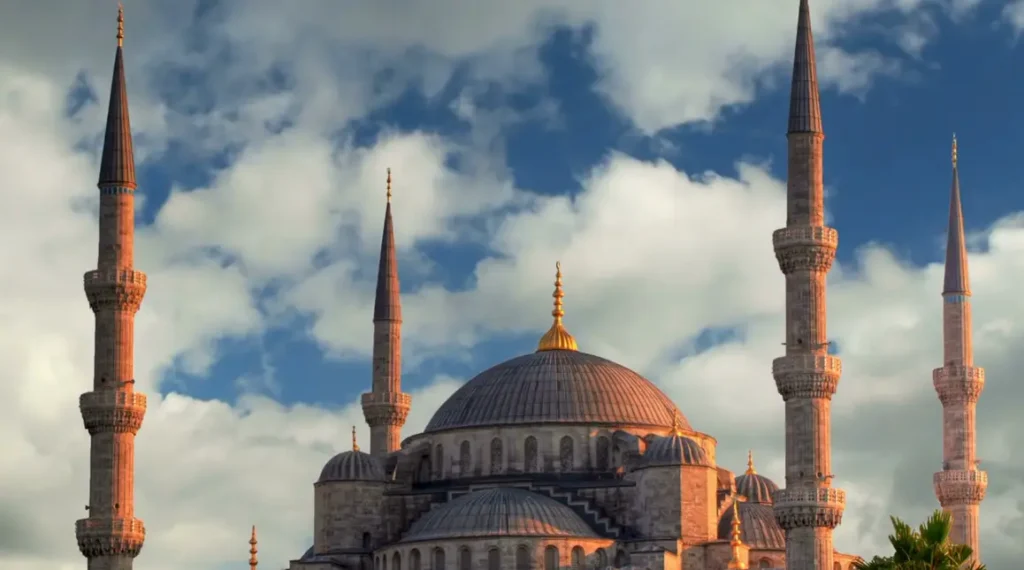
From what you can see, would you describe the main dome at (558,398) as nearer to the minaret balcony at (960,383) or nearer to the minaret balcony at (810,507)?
the minaret balcony at (960,383)

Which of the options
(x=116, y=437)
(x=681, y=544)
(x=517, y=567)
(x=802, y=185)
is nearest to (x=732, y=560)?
(x=681, y=544)

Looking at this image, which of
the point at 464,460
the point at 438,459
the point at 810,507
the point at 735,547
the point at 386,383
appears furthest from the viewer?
the point at 386,383

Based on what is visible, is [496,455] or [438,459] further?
[438,459]

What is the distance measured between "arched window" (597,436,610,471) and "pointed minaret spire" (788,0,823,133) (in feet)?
42.1

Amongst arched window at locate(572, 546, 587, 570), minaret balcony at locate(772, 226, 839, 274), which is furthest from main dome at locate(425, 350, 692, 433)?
minaret balcony at locate(772, 226, 839, 274)

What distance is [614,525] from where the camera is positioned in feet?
219

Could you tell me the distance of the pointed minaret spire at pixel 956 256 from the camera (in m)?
74.0

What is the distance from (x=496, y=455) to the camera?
231 ft

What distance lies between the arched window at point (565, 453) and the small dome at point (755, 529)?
4737mm

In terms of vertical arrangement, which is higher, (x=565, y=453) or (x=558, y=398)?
(x=558, y=398)

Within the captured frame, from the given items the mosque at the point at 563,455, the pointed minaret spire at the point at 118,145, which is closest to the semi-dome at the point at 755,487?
the mosque at the point at 563,455

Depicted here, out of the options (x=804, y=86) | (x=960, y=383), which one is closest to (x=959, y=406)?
(x=960, y=383)

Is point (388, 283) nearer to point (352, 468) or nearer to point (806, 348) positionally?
point (352, 468)

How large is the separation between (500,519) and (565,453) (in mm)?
5828
